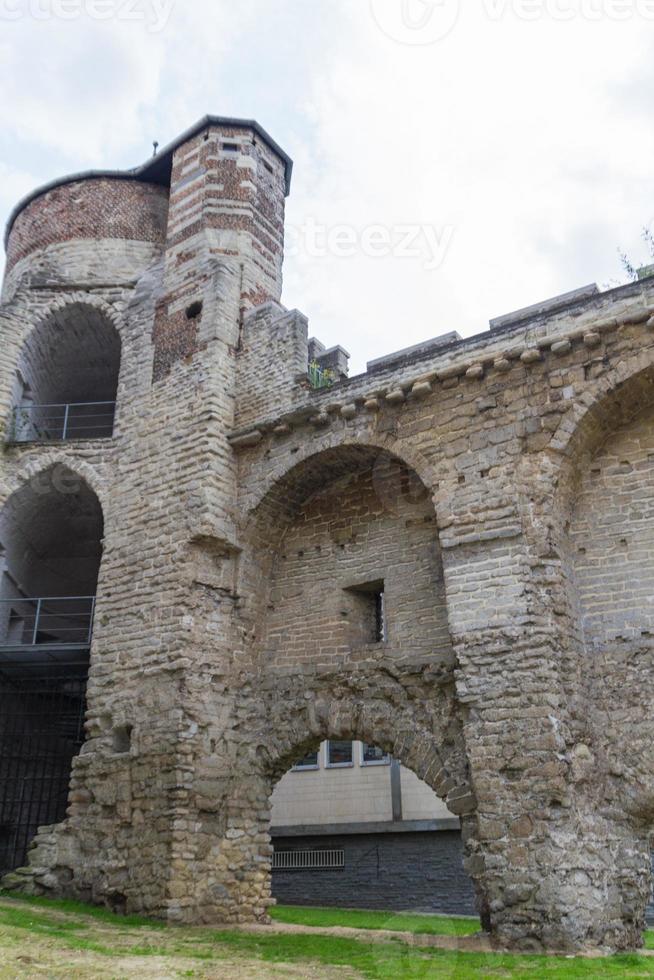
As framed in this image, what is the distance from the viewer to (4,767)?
1222 cm

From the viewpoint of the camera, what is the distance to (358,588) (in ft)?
35.0

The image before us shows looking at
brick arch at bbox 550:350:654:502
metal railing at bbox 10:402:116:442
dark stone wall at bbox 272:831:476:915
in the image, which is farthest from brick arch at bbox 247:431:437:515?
dark stone wall at bbox 272:831:476:915

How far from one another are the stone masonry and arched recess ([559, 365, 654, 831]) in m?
0.03

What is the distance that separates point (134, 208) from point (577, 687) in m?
10.6

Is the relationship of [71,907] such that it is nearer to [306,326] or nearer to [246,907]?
[246,907]

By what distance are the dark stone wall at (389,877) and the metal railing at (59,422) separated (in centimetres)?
900

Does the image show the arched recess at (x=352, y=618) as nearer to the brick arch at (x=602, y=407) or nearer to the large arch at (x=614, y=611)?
the large arch at (x=614, y=611)

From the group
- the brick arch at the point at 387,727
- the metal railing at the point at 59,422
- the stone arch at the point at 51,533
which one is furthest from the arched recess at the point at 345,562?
the metal railing at the point at 59,422

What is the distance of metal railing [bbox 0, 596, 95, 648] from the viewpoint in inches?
488

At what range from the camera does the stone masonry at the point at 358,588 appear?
8.01 metres

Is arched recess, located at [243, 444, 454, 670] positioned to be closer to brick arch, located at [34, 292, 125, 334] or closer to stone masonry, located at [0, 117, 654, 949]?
stone masonry, located at [0, 117, 654, 949]

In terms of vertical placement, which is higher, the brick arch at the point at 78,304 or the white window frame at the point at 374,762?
the brick arch at the point at 78,304

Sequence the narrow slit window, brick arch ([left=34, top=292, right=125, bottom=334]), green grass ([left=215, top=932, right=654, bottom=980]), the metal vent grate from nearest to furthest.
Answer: green grass ([left=215, top=932, right=654, bottom=980]) → the narrow slit window → brick arch ([left=34, top=292, right=125, bottom=334]) → the metal vent grate

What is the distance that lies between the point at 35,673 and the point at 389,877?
764 centimetres
